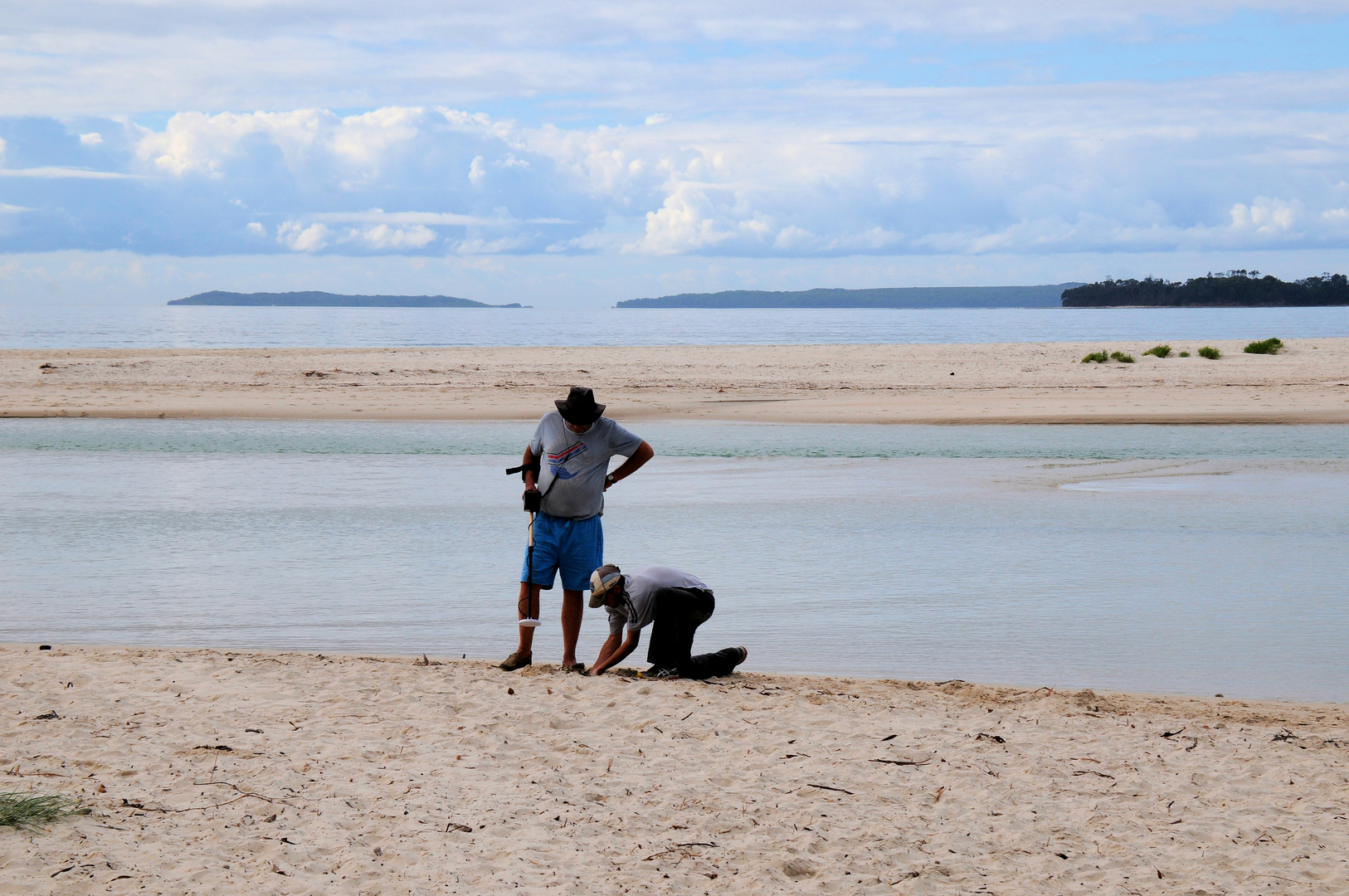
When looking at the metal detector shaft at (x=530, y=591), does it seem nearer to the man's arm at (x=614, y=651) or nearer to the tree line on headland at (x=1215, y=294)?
the man's arm at (x=614, y=651)

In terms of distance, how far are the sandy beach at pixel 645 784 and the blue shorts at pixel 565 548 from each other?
64 cm

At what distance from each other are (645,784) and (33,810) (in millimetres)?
2320

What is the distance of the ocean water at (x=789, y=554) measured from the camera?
7.66 meters

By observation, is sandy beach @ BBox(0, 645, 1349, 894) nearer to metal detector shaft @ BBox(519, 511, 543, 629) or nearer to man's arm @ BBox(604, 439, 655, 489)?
metal detector shaft @ BBox(519, 511, 543, 629)

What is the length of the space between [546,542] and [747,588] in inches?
107

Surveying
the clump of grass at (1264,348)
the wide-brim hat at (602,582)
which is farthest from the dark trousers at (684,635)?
the clump of grass at (1264,348)

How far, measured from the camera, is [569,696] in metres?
6.30

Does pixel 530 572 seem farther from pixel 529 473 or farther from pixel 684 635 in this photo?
pixel 684 635

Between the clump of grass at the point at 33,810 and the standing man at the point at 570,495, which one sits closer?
the clump of grass at the point at 33,810

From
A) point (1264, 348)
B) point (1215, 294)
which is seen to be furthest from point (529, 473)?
point (1215, 294)

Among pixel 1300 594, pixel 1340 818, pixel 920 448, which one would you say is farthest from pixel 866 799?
pixel 920 448

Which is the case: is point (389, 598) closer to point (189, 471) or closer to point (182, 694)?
point (182, 694)

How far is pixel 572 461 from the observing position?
6.76 meters

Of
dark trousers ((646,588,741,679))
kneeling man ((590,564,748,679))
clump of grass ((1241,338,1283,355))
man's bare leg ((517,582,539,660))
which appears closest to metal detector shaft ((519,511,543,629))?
man's bare leg ((517,582,539,660))
